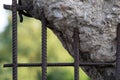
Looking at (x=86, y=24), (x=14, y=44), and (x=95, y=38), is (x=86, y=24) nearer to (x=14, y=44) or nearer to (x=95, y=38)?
(x=95, y=38)

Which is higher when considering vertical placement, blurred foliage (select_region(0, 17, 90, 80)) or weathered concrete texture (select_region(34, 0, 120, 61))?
weathered concrete texture (select_region(34, 0, 120, 61))

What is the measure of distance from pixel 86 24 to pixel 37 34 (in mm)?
8182

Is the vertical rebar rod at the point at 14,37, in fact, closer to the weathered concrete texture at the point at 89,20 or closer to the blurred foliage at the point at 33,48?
the weathered concrete texture at the point at 89,20

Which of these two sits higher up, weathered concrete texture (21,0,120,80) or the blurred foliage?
weathered concrete texture (21,0,120,80)

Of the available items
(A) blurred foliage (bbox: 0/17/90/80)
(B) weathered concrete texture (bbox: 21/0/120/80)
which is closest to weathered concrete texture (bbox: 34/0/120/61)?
(B) weathered concrete texture (bbox: 21/0/120/80)

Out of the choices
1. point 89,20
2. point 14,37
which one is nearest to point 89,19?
point 89,20

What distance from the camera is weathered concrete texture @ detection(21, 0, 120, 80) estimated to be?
177 centimetres

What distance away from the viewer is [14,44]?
6.06ft

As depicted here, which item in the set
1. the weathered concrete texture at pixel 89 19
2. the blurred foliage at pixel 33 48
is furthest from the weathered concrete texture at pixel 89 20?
the blurred foliage at pixel 33 48

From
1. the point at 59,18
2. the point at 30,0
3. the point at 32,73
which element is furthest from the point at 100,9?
the point at 32,73

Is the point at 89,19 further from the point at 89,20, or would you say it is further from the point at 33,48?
the point at 33,48

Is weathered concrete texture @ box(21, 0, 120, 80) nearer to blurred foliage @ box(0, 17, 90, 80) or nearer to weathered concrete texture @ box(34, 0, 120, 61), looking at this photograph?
weathered concrete texture @ box(34, 0, 120, 61)

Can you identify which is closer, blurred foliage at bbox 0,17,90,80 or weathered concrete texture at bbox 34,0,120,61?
weathered concrete texture at bbox 34,0,120,61

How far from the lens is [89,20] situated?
1776 mm
